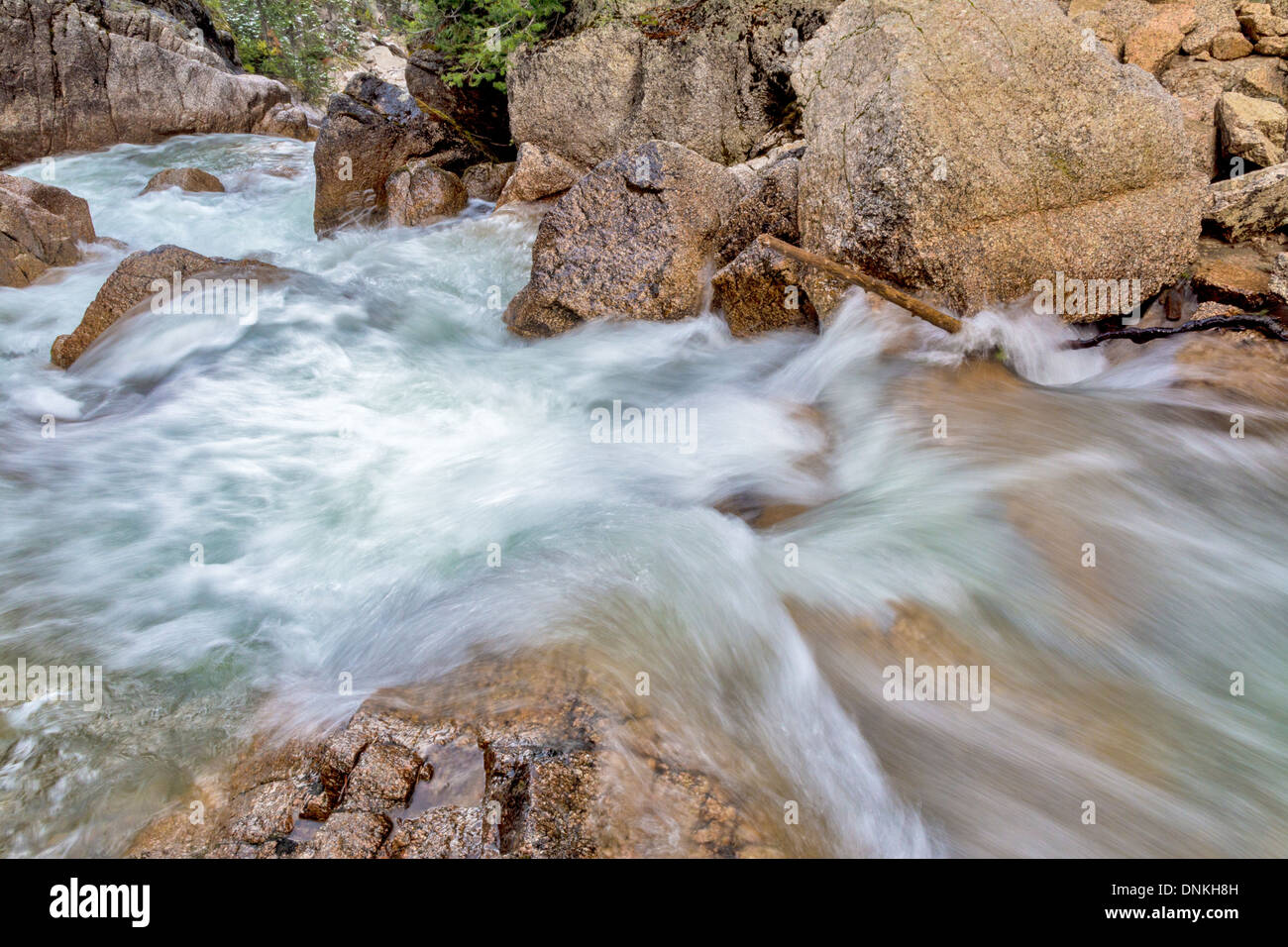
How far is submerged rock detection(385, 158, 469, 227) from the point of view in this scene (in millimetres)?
10375

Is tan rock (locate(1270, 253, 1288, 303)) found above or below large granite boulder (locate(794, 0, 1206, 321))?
below

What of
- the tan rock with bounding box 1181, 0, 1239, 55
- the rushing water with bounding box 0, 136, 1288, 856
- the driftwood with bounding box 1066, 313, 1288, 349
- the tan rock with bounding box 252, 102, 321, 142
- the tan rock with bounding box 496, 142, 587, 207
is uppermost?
the tan rock with bounding box 252, 102, 321, 142

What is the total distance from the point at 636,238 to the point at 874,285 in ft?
7.85

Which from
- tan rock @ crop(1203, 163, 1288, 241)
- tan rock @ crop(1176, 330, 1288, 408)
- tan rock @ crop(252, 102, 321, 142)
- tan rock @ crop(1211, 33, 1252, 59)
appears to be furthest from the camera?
Answer: tan rock @ crop(252, 102, 321, 142)

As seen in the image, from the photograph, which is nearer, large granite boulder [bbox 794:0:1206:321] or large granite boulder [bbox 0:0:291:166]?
large granite boulder [bbox 794:0:1206:321]

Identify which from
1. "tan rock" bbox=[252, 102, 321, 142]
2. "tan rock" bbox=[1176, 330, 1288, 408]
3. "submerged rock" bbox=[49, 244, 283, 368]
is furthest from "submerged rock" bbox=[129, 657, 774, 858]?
"tan rock" bbox=[252, 102, 321, 142]

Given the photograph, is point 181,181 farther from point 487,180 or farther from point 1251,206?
point 1251,206

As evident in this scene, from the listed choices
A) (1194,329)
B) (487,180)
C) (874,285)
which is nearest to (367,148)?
(487,180)

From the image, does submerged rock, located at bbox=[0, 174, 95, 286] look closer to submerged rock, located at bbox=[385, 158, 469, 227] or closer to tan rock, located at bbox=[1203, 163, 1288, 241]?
submerged rock, located at bbox=[385, 158, 469, 227]

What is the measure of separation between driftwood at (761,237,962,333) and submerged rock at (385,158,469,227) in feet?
21.2

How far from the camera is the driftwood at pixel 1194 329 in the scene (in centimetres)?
481

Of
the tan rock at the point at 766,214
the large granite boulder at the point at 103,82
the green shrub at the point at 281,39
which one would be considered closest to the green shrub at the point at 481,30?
the tan rock at the point at 766,214

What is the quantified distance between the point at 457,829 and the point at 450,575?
1.86 metres

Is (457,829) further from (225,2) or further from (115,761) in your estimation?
(225,2)
